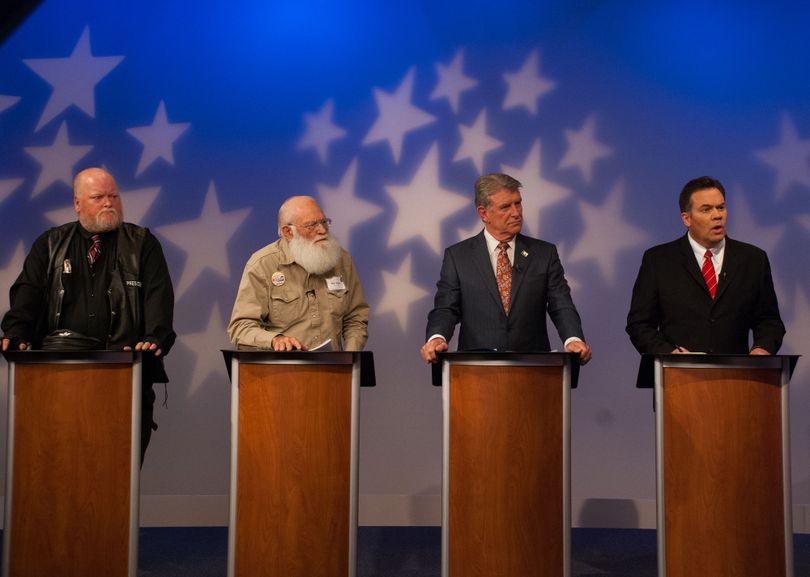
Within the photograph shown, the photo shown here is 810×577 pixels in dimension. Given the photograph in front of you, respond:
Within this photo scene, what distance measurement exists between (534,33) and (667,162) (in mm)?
1115

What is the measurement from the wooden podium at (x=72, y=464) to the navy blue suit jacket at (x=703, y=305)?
6.94 ft

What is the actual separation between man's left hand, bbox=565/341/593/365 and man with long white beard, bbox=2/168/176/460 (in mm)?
1670

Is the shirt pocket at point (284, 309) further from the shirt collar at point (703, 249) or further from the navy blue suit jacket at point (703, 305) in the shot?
the shirt collar at point (703, 249)

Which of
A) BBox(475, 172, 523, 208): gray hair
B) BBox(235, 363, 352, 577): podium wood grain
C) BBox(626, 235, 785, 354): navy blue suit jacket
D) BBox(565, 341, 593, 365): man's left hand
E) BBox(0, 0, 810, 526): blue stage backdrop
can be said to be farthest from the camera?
BBox(0, 0, 810, 526): blue stage backdrop

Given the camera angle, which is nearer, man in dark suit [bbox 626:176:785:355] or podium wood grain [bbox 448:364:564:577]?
podium wood grain [bbox 448:364:564:577]

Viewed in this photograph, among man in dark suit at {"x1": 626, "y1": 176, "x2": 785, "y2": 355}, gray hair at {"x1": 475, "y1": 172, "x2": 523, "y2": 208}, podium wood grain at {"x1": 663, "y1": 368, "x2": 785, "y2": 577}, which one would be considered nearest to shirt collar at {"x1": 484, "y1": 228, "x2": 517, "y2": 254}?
gray hair at {"x1": 475, "y1": 172, "x2": 523, "y2": 208}

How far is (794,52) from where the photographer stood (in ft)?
18.5

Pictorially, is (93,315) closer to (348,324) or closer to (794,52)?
(348,324)

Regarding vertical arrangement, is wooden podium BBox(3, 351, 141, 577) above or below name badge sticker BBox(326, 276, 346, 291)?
below

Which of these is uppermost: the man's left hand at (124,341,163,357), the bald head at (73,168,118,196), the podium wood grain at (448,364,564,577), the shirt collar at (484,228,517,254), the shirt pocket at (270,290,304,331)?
the bald head at (73,168,118,196)

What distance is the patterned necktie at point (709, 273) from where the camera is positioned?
4.06m

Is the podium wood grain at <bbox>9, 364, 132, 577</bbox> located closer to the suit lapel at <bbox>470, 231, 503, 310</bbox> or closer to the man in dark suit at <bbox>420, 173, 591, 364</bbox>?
the man in dark suit at <bbox>420, 173, 591, 364</bbox>

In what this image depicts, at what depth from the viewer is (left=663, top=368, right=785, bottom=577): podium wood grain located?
3.37 meters

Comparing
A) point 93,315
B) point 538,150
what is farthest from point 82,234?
point 538,150
